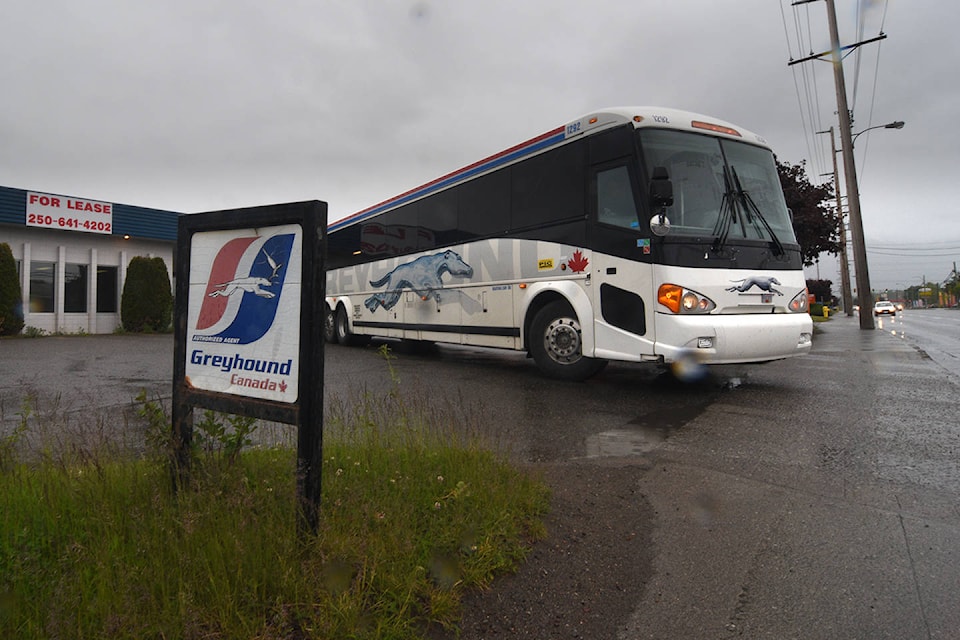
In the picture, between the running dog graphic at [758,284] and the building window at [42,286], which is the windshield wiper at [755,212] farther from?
the building window at [42,286]

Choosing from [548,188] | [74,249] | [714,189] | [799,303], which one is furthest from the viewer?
[74,249]

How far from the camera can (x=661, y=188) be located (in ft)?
20.9

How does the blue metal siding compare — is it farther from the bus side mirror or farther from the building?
the bus side mirror

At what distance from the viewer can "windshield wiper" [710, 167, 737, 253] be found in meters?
6.72

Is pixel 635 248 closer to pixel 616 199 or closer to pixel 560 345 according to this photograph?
pixel 616 199


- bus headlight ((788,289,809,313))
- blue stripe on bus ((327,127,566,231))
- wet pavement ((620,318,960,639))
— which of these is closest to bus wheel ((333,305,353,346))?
blue stripe on bus ((327,127,566,231))

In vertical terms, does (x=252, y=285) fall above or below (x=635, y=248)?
below

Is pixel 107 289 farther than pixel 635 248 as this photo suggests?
Answer: Yes

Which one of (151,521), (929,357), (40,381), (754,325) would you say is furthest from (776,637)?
(929,357)

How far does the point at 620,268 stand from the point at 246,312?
16.5 feet

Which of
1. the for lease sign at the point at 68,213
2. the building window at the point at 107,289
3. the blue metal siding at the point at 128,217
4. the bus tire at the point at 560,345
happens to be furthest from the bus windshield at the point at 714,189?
the building window at the point at 107,289

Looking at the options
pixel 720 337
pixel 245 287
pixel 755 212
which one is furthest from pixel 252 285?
pixel 755 212

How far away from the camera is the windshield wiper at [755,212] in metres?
7.11

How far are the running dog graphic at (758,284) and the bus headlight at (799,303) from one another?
0.28m
